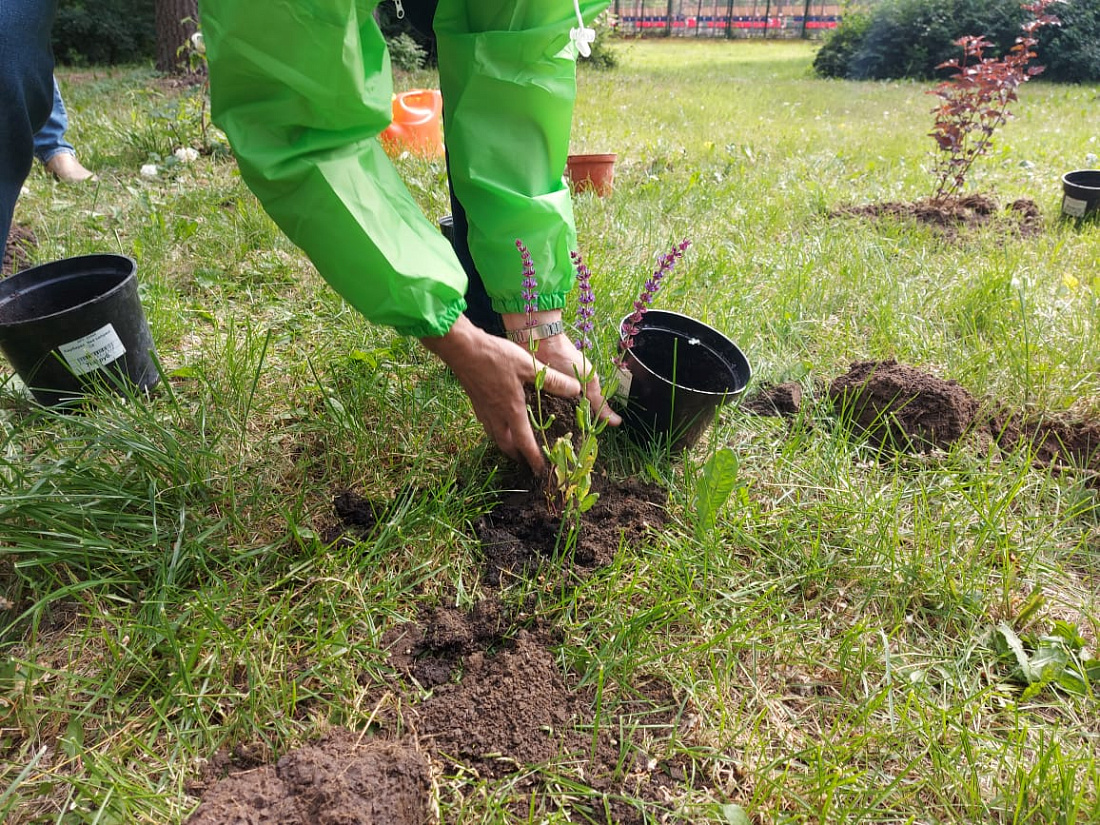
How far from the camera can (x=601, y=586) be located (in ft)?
4.55

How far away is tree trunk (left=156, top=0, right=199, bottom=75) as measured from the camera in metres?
6.55

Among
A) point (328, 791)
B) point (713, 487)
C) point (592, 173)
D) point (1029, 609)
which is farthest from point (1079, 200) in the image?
point (328, 791)

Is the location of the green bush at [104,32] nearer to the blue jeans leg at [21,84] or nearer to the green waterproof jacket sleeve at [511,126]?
the blue jeans leg at [21,84]

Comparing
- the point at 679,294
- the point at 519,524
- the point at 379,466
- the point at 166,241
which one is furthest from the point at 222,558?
the point at 166,241

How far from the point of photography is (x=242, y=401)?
5.90ft

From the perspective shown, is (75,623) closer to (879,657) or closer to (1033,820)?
(879,657)

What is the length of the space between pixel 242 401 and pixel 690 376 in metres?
1.28

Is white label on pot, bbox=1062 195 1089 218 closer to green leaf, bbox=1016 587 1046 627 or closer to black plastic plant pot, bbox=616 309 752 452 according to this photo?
black plastic plant pot, bbox=616 309 752 452

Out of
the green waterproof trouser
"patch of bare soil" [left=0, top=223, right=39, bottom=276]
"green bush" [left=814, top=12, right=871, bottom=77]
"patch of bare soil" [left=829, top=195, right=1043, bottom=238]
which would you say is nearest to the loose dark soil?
the green waterproof trouser

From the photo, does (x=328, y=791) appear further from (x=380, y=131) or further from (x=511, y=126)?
(x=511, y=126)

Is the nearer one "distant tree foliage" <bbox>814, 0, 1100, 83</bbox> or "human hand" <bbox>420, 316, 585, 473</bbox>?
"human hand" <bbox>420, 316, 585, 473</bbox>

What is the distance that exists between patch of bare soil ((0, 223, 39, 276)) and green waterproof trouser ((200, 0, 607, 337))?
7.29ft

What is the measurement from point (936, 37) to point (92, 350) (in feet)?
54.2

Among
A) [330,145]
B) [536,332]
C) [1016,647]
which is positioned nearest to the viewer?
[330,145]
